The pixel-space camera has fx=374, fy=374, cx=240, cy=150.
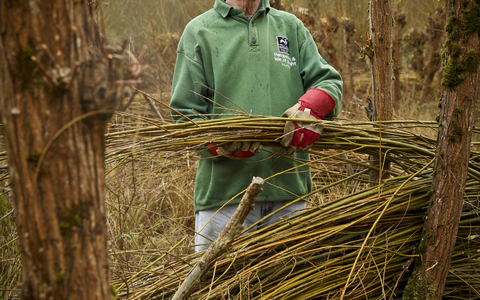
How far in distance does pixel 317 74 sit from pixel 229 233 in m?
1.05

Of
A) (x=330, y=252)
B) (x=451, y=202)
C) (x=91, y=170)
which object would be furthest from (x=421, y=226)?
(x=91, y=170)

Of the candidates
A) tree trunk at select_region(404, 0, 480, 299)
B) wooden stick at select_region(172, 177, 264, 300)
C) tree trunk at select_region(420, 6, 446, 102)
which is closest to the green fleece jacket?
tree trunk at select_region(404, 0, 480, 299)

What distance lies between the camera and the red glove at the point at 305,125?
5.00 ft

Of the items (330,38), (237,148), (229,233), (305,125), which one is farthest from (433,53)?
(229,233)

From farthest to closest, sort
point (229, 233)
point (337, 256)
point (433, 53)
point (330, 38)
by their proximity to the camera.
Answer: point (433, 53)
point (330, 38)
point (337, 256)
point (229, 233)

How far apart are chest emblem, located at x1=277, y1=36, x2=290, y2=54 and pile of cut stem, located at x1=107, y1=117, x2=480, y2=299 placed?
1.51 ft

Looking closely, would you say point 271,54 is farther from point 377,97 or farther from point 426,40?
point 426,40

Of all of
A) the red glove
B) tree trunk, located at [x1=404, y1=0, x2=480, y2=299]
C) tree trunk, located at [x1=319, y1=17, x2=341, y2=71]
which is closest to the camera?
tree trunk, located at [x1=404, y1=0, x2=480, y2=299]

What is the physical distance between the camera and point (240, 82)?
1.79 metres

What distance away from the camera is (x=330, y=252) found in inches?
58.0

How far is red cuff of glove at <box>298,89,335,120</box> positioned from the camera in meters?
1.61

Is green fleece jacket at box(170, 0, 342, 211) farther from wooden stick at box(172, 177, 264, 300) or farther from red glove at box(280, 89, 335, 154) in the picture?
wooden stick at box(172, 177, 264, 300)

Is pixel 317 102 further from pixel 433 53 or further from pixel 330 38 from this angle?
pixel 433 53

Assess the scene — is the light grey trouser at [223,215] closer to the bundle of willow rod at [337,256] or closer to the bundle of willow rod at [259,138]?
the bundle of willow rod at [337,256]
